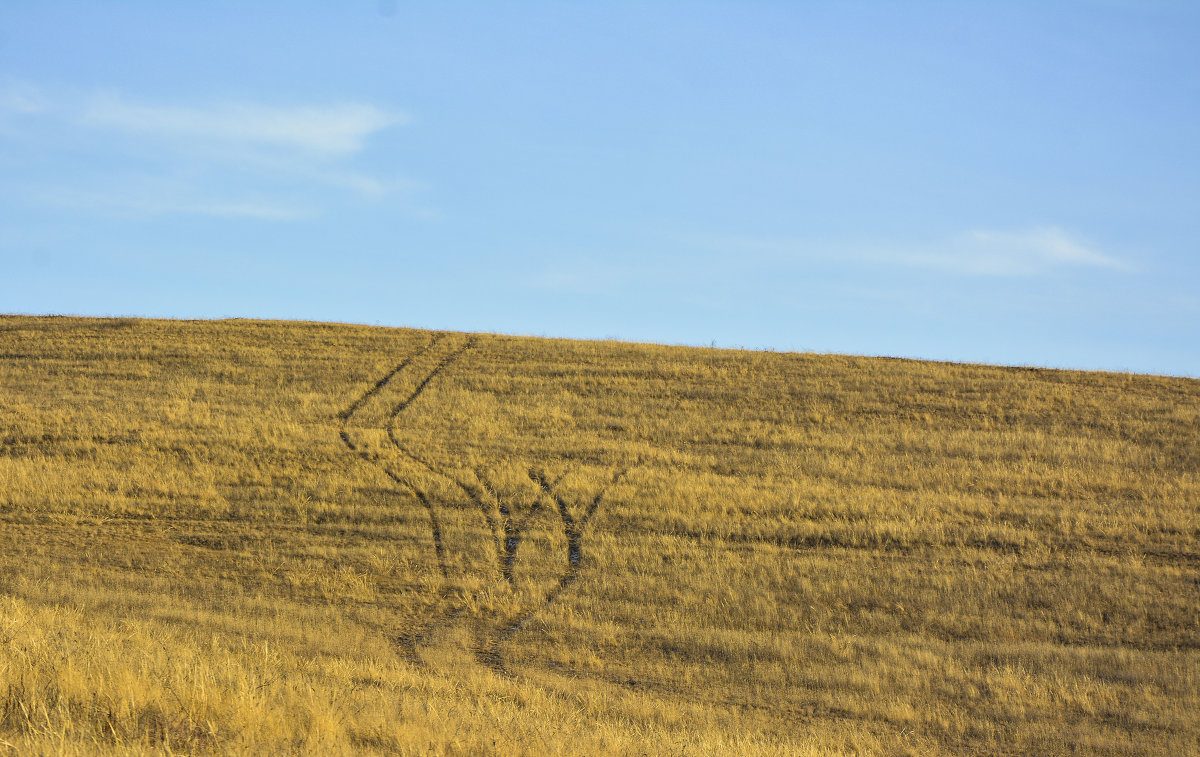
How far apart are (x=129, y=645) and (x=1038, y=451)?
23532 millimetres

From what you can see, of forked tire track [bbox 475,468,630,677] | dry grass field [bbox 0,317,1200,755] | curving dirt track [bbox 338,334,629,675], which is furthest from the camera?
curving dirt track [bbox 338,334,629,675]

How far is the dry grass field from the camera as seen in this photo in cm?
909

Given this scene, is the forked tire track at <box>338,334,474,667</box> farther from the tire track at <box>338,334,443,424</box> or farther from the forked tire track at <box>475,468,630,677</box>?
the forked tire track at <box>475,468,630,677</box>

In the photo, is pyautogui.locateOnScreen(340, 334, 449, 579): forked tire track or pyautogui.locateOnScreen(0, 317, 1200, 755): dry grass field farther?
pyautogui.locateOnScreen(340, 334, 449, 579): forked tire track

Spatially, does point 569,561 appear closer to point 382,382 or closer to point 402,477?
point 402,477

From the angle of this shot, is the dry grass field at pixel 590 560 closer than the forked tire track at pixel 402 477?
Yes

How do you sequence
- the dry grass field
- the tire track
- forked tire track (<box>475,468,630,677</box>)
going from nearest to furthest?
the dry grass field < forked tire track (<box>475,468,630,677</box>) < the tire track

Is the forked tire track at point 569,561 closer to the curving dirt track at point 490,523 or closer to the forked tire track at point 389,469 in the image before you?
the curving dirt track at point 490,523

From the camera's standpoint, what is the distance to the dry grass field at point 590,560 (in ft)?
29.8

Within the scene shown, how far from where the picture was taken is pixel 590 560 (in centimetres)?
1820

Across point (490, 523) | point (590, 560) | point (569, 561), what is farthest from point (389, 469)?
point (590, 560)

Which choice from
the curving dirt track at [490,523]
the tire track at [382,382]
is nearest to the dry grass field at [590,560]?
the curving dirt track at [490,523]

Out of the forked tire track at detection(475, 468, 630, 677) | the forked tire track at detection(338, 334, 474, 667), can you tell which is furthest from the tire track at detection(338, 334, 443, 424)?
the forked tire track at detection(475, 468, 630, 677)

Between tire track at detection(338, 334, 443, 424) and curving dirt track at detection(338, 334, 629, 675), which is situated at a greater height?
tire track at detection(338, 334, 443, 424)
